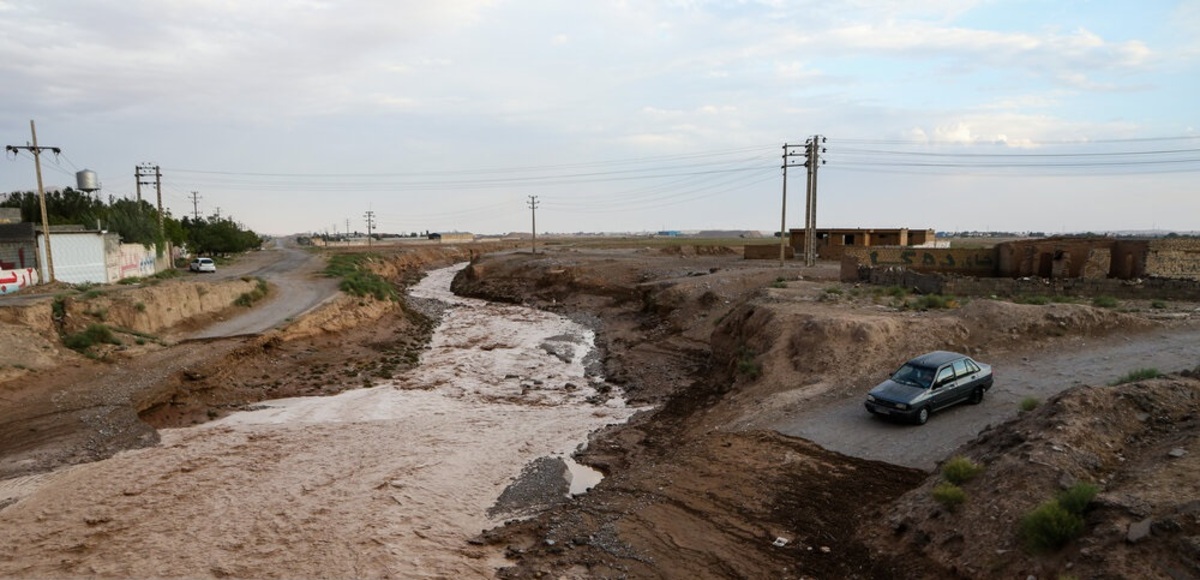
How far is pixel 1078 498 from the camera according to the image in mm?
9391

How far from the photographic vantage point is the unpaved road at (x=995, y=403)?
15.4 m

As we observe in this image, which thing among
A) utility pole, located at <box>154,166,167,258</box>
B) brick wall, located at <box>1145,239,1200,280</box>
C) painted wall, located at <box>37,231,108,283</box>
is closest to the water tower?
utility pole, located at <box>154,166,167,258</box>

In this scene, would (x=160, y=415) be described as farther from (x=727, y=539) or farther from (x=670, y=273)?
(x=670, y=273)

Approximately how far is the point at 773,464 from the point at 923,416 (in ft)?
15.1

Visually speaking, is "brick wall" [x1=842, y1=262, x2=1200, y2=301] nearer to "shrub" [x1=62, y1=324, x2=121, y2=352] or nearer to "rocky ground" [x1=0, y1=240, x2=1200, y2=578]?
"rocky ground" [x1=0, y1=240, x2=1200, y2=578]

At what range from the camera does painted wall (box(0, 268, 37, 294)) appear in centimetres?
3053

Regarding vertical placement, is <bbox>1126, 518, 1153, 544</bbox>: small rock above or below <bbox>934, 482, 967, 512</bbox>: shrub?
above

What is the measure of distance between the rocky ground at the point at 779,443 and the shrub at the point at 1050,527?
0.16m

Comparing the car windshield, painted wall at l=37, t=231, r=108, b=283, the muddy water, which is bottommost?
the muddy water

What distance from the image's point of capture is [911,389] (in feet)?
54.0

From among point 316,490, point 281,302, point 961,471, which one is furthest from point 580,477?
point 281,302

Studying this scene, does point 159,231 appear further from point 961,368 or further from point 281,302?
point 961,368

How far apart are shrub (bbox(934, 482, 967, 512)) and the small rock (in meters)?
2.66

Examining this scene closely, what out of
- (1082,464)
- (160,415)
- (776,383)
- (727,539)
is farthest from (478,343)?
(1082,464)
